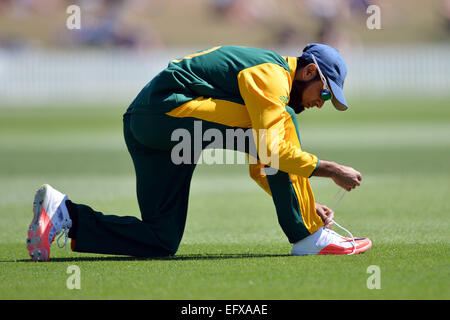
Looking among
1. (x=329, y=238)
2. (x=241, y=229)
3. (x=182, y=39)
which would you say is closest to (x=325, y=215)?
(x=329, y=238)

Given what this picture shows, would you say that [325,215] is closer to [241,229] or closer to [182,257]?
[182,257]

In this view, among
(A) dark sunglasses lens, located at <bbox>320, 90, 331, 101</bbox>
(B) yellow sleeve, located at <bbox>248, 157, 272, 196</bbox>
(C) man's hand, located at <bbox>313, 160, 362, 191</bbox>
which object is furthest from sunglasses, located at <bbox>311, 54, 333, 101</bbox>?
(B) yellow sleeve, located at <bbox>248, 157, 272, 196</bbox>

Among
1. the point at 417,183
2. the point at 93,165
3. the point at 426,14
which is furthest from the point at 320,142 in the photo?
the point at 426,14

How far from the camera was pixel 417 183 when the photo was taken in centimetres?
927

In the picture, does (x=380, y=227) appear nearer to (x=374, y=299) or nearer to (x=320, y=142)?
(x=374, y=299)

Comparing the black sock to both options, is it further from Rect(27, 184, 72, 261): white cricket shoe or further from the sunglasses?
the sunglasses

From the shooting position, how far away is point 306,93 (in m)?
4.99

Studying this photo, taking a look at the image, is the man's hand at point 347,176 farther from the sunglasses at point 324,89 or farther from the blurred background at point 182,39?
the blurred background at point 182,39

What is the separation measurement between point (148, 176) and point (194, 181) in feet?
18.3

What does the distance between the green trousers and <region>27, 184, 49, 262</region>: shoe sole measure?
0.22m

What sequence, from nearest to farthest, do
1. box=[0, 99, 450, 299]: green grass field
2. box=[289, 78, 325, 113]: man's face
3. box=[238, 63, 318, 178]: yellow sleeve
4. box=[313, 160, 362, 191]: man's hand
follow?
1. box=[0, 99, 450, 299]: green grass field
2. box=[238, 63, 318, 178]: yellow sleeve
3. box=[313, 160, 362, 191]: man's hand
4. box=[289, 78, 325, 113]: man's face

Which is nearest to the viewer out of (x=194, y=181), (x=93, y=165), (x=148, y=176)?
(x=148, y=176)

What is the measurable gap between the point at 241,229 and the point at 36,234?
6.96 feet

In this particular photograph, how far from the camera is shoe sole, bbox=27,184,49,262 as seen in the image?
4.82m
